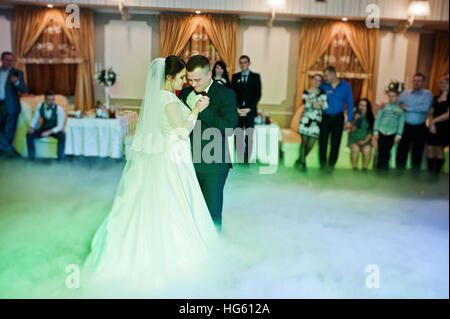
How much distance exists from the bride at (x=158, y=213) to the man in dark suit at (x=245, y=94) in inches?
6.3

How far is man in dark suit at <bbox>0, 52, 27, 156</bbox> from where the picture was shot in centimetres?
142

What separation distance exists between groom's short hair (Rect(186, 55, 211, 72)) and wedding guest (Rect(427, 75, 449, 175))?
3.75 metres

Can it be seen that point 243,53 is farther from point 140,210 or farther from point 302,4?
point 140,210

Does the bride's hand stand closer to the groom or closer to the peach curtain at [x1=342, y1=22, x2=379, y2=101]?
the groom

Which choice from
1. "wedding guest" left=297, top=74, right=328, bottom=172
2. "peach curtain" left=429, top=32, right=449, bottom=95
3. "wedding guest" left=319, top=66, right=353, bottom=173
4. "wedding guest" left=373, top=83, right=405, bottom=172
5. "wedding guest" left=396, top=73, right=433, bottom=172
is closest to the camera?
"wedding guest" left=297, top=74, right=328, bottom=172

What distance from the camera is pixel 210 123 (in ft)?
3.61

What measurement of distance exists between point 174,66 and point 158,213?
0.58 meters

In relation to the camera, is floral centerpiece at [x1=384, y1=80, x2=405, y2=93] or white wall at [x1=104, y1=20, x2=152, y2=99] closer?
Answer: white wall at [x1=104, y1=20, x2=152, y2=99]

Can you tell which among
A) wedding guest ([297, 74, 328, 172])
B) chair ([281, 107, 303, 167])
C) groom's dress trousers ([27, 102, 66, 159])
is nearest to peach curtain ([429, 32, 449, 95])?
wedding guest ([297, 74, 328, 172])

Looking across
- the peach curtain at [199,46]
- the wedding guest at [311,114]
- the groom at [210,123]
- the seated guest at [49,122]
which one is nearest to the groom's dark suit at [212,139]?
the groom at [210,123]

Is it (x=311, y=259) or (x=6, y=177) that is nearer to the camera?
Answer: (x=311, y=259)

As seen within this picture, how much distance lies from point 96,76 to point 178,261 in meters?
0.67
